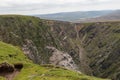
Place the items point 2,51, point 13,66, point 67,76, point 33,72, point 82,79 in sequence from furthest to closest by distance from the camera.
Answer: point 2,51, point 13,66, point 33,72, point 67,76, point 82,79

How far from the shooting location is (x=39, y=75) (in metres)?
83.0

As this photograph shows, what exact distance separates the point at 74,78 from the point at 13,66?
2656 centimetres

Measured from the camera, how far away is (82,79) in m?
73.4

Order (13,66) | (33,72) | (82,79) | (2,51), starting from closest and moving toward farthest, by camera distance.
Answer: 1. (82,79)
2. (33,72)
3. (13,66)
4. (2,51)

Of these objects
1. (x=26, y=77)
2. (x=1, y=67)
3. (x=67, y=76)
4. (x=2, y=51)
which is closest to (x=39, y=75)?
(x=26, y=77)

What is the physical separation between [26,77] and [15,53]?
3448 cm

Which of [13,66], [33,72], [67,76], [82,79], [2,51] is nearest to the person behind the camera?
[82,79]

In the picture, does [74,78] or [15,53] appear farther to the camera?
[15,53]

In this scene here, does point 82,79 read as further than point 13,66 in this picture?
No

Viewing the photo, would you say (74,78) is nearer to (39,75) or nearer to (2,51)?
(39,75)

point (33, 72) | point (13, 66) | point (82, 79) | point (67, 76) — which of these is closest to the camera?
point (82, 79)

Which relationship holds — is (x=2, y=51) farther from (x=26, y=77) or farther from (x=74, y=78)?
(x=74, y=78)

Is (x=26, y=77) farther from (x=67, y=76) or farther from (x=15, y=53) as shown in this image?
(x=15, y=53)

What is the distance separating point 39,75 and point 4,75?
46.0 feet
